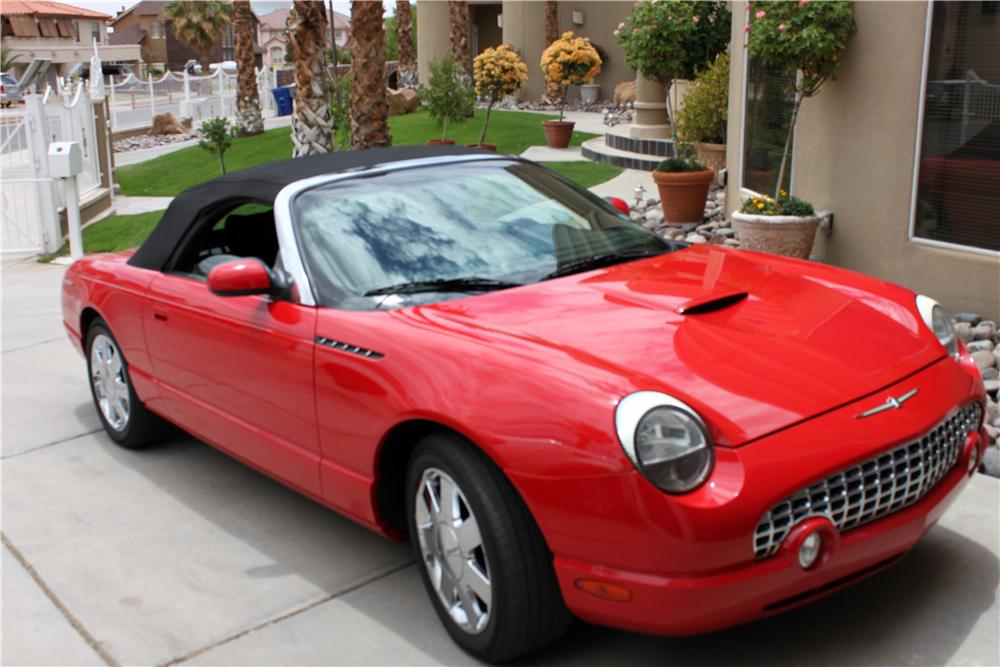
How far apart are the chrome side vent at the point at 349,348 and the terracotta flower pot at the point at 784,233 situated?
488 centimetres

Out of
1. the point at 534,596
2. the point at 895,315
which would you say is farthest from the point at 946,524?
the point at 534,596

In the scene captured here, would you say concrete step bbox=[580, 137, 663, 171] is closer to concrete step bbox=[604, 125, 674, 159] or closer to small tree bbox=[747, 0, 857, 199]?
concrete step bbox=[604, 125, 674, 159]

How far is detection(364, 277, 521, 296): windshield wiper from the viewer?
373cm

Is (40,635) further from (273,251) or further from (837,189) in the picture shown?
(837,189)

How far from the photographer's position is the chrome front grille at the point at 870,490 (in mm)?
2750

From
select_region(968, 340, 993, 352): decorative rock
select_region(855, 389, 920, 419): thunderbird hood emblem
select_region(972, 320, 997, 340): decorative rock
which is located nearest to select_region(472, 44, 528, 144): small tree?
select_region(972, 320, 997, 340): decorative rock

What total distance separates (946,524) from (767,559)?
5.63ft

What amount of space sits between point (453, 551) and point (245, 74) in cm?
2572

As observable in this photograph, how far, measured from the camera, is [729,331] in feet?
10.8

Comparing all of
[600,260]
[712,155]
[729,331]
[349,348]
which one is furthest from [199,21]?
[729,331]

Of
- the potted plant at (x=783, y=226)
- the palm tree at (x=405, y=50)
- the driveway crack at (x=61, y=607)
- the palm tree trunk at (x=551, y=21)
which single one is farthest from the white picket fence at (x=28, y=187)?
the palm tree at (x=405, y=50)

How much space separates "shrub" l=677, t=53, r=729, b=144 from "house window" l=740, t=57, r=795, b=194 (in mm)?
2911

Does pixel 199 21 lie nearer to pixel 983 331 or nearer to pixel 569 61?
pixel 569 61

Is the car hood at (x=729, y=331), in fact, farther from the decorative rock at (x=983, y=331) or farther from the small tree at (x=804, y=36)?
the small tree at (x=804, y=36)
